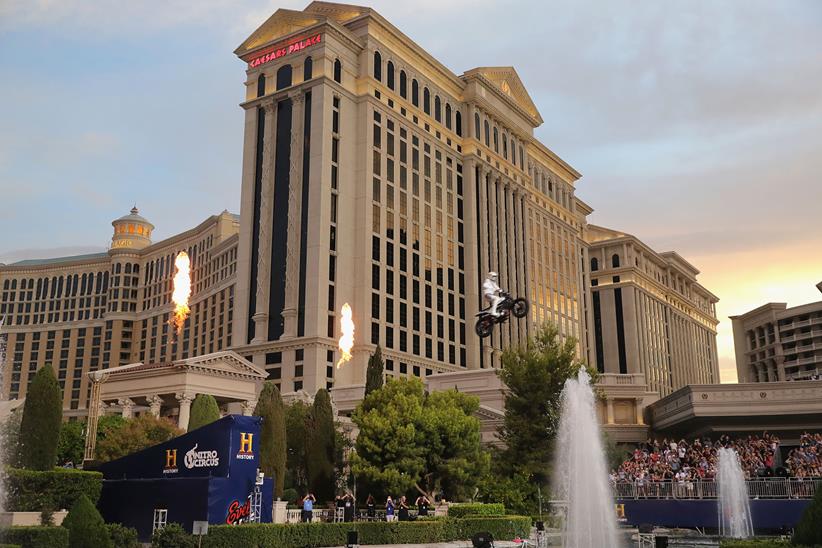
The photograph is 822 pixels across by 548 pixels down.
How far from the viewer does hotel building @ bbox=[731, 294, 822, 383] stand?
438ft

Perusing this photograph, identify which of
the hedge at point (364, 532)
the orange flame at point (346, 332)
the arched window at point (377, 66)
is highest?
the arched window at point (377, 66)

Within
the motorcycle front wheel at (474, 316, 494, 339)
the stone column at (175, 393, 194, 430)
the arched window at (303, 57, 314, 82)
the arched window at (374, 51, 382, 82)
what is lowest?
the stone column at (175, 393, 194, 430)

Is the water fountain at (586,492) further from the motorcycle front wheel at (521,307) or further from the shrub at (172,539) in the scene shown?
the shrub at (172,539)

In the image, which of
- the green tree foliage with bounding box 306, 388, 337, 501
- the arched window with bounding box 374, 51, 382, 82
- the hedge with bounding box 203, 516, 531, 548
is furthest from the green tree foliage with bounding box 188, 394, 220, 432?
the arched window with bounding box 374, 51, 382, 82

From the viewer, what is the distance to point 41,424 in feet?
94.4

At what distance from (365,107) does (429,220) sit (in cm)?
1702

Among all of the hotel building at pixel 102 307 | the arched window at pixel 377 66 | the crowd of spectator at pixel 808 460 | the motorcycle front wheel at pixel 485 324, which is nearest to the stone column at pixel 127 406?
the motorcycle front wheel at pixel 485 324

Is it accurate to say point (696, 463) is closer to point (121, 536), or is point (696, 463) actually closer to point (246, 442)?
point (246, 442)

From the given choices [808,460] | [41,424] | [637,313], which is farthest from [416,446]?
[637,313]

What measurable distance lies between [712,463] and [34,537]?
33486mm

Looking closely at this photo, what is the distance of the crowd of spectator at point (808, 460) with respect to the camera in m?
38.2

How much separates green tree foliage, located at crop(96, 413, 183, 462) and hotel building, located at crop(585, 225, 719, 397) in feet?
309

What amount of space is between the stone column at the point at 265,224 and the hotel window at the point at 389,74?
45.9ft

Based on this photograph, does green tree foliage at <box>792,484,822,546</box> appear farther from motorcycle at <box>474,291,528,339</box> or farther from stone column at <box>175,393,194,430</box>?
stone column at <box>175,393,194,430</box>
